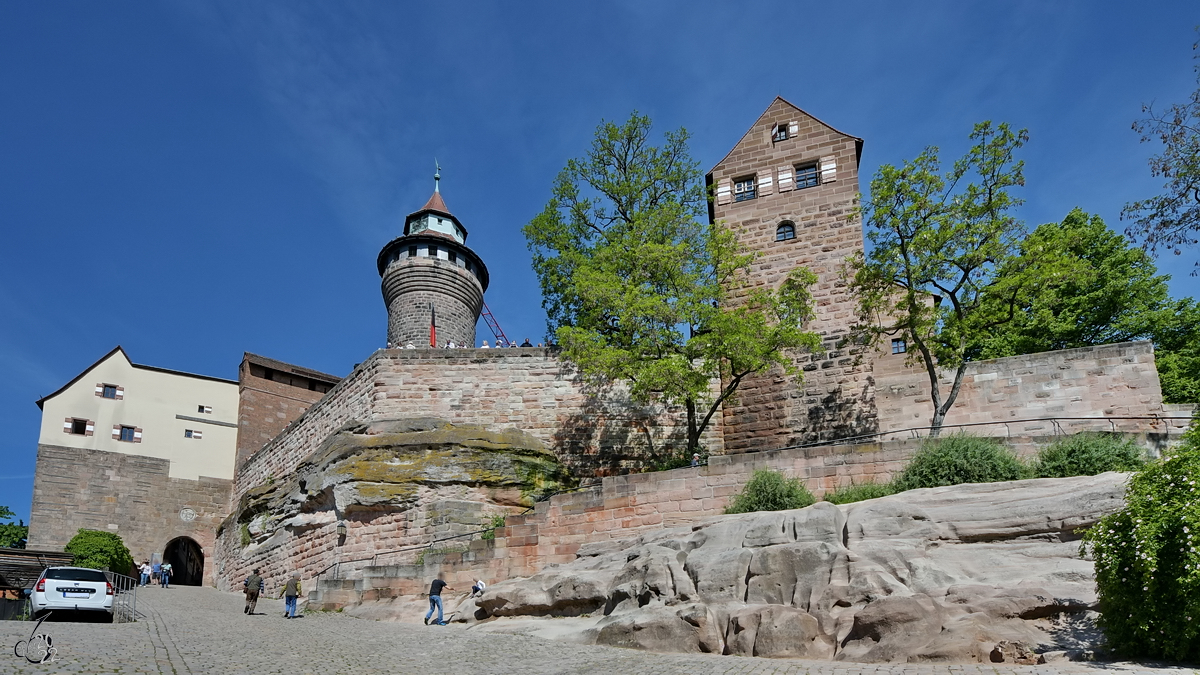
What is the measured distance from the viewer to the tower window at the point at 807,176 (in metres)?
23.8

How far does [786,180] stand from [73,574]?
18199 mm

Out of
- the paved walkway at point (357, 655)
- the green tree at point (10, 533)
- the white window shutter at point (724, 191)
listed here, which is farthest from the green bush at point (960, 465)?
the green tree at point (10, 533)

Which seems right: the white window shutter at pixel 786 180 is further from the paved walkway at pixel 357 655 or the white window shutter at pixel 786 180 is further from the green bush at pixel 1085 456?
the paved walkway at pixel 357 655

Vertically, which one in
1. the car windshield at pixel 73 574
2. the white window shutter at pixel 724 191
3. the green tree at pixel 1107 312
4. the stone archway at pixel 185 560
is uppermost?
the white window shutter at pixel 724 191

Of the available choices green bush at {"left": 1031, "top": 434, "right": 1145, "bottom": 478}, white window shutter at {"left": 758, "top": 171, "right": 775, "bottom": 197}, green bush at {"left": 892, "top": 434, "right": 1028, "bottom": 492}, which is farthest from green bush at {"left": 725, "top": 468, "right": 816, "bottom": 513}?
white window shutter at {"left": 758, "top": 171, "right": 775, "bottom": 197}

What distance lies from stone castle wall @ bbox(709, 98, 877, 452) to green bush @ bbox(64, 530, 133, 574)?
21.0 metres

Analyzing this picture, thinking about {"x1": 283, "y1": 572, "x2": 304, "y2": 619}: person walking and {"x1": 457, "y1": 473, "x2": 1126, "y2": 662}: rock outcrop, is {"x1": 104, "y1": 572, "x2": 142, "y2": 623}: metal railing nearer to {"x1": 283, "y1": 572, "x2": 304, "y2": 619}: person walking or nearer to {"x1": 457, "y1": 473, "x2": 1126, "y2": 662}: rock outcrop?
{"x1": 283, "y1": 572, "x2": 304, "y2": 619}: person walking

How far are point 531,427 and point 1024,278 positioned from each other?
12145 millimetres

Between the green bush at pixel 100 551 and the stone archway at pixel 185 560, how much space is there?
331 centimetres

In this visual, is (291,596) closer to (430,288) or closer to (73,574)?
(73,574)

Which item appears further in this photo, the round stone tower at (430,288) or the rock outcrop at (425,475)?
the round stone tower at (430,288)

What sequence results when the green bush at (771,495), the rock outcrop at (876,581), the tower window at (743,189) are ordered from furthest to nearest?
the tower window at (743,189), the green bush at (771,495), the rock outcrop at (876,581)

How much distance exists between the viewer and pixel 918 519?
12.6 metres

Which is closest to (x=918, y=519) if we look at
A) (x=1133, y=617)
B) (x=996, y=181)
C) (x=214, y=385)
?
(x=1133, y=617)
